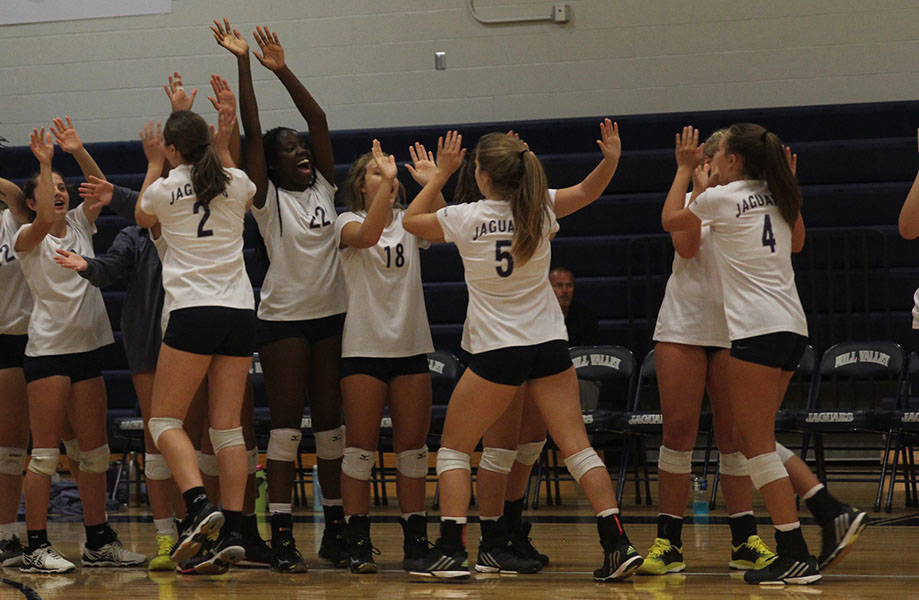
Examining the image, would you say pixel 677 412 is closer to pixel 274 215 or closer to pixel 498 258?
pixel 498 258

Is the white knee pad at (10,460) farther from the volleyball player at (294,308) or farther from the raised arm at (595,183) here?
the raised arm at (595,183)

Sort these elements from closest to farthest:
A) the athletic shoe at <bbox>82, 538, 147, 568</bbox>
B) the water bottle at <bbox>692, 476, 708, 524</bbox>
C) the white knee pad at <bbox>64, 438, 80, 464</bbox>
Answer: the athletic shoe at <bbox>82, 538, 147, 568</bbox> → the white knee pad at <bbox>64, 438, 80, 464</bbox> → the water bottle at <bbox>692, 476, 708, 524</bbox>

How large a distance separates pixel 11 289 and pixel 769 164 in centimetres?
347

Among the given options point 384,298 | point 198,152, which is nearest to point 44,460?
point 198,152

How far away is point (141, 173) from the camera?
31.0 ft

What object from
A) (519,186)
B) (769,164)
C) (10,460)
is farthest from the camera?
(10,460)

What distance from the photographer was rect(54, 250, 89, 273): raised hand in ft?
15.1

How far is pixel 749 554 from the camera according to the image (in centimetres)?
439

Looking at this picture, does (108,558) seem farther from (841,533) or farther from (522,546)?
(841,533)

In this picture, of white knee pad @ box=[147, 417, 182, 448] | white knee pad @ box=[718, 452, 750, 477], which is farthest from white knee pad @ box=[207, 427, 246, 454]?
white knee pad @ box=[718, 452, 750, 477]

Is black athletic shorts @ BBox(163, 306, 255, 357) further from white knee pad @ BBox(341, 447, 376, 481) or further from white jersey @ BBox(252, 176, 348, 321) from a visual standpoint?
white knee pad @ BBox(341, 447, 376, 481)

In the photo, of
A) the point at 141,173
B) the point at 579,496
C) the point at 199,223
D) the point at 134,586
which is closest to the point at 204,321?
the point at 199,223

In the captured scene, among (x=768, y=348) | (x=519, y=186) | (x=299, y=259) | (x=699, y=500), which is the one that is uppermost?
(x=519, y=186)

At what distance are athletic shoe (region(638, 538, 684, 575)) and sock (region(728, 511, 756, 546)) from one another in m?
0.25
